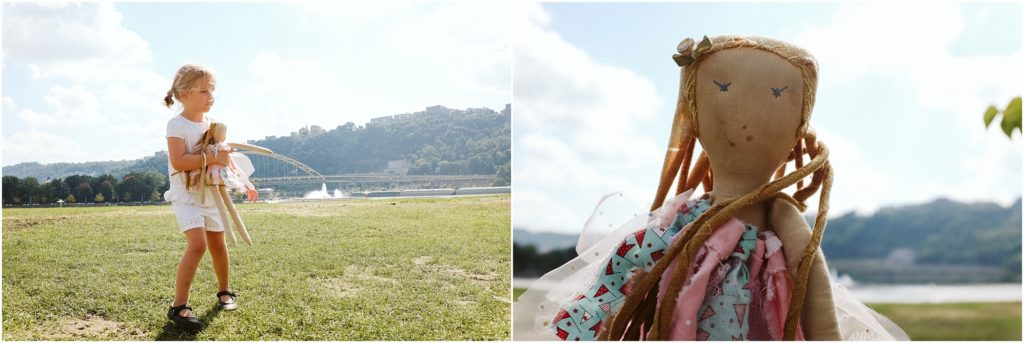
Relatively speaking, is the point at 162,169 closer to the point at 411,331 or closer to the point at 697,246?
the point at 411,331

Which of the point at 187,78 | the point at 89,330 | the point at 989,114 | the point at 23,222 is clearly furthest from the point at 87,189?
the point at 989,114

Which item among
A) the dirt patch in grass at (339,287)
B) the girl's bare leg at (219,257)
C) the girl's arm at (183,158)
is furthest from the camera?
the dirt patch in grass at (339,287)

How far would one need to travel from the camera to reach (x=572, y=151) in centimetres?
258

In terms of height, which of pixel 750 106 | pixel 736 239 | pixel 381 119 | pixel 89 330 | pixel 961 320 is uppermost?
pixel 381 119

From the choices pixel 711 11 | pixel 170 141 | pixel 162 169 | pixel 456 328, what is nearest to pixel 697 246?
pixel 711 11

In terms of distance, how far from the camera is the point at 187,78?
75.2 inches

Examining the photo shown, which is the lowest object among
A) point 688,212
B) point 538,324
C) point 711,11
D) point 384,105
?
point 538,324

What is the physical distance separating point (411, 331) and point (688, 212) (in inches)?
45.7

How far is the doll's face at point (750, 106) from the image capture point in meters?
1.29

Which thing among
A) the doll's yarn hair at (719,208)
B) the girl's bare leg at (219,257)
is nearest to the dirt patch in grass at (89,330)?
the girl's bare leg at (219,257)

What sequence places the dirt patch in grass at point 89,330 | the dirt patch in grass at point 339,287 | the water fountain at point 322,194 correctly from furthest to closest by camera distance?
the water fountain at point 322,194 < the dirt patch in grass at point 339,287 < the dirt patch in grass at point 89,330

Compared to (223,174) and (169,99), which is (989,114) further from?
(169,99)

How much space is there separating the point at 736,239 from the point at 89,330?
189 cm

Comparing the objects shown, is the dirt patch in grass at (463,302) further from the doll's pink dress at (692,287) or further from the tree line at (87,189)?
the tree line at (87,189)
